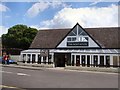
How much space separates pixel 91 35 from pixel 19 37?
2953 centimetres

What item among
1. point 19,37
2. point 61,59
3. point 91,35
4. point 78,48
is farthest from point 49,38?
point 19,37

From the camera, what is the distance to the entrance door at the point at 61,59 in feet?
165

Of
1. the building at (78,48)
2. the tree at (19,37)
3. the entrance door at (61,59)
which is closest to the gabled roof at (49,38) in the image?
the building at (78,48)

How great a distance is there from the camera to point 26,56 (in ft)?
178

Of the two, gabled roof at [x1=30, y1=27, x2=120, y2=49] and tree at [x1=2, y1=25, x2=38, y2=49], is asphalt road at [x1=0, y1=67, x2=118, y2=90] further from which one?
tree at [x1=2, y1=25, x2=38, y2=49]

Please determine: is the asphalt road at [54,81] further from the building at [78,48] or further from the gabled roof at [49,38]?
the gabled roof at [49,38]

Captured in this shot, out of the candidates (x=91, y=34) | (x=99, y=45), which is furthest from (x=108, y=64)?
(x=91, y=34)

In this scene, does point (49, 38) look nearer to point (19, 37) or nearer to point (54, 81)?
point (19, 37)

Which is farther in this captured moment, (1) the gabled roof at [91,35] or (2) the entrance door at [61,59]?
(2) the entrance door at [61,59]

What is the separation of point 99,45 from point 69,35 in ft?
19.4

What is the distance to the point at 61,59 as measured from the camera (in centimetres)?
5150

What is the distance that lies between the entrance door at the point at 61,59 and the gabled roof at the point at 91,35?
257 centimetres

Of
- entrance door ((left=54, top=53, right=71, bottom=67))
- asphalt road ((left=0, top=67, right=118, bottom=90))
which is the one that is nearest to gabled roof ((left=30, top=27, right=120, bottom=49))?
entrance door ((left=54, top=53, right=71, bottom=67))

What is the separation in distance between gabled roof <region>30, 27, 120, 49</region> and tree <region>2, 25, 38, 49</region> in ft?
58.5
